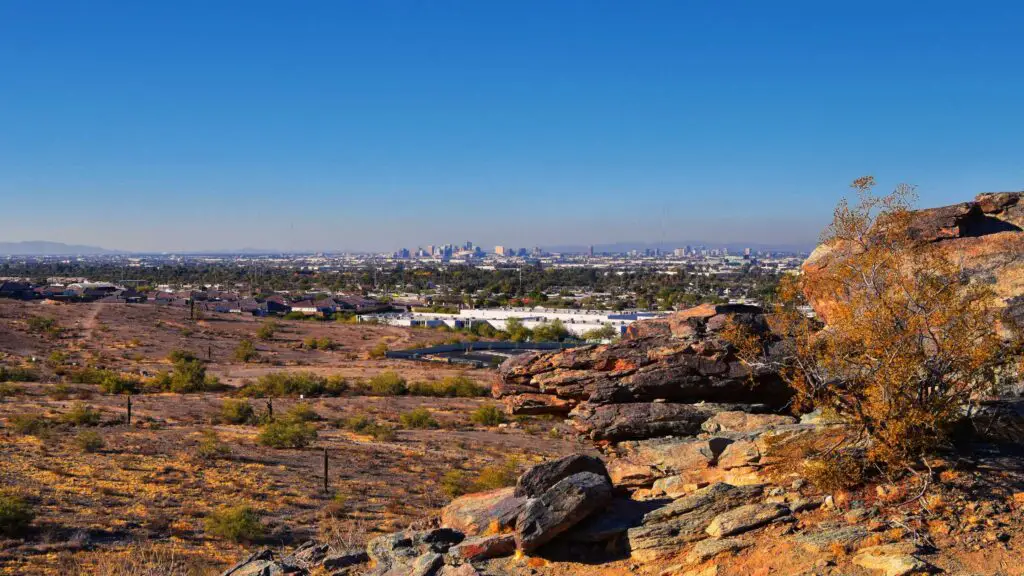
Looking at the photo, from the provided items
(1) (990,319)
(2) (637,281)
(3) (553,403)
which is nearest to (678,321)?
(3) (553,403)

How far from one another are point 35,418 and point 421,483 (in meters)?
16.0

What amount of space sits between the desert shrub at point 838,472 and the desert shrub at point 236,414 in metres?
26.3

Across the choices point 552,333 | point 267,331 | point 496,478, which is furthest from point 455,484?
point 267,331

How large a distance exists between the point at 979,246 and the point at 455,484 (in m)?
14.4

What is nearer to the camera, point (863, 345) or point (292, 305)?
point (863, 345)

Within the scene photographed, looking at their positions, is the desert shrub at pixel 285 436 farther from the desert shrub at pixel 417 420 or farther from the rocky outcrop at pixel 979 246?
the rocky outcrop at pixel 979 246

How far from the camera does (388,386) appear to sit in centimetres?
4031

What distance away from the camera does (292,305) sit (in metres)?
88.8

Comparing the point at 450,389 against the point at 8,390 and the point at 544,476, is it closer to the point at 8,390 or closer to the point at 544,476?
the point at 8,390

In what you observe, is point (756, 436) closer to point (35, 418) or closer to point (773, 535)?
point (773, 535)

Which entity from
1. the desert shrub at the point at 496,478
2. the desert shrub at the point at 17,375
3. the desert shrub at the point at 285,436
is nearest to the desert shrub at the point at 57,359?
the desert shrub at the point at 17,375

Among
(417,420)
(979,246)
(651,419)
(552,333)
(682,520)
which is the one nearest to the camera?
(682,520)

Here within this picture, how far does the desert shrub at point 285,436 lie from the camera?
26.0 metres

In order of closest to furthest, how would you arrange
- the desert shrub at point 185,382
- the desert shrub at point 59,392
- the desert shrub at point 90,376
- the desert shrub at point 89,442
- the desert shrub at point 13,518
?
the desert shrub at point 13,518 < the desert shrub at point 89,442 < the desert shrub at point 59,392 < the desert shrub at point 185,382 < the desert shrub at point 90,376
